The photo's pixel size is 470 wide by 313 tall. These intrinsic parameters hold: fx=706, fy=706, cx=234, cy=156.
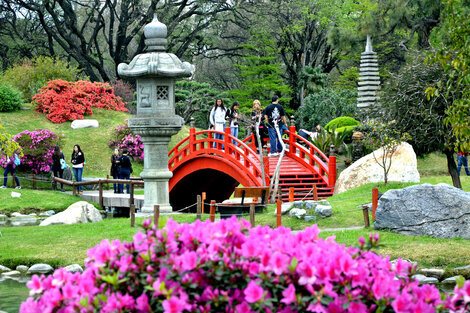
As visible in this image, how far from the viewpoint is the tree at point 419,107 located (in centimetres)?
2005

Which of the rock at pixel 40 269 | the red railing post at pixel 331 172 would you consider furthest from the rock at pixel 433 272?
the red railing post at pixel 331 172

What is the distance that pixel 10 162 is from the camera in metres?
26.9

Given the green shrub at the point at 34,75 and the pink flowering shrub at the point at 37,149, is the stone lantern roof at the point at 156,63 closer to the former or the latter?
the pink flowering shrub at the point at 37,149

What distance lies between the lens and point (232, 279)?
14.8 ft

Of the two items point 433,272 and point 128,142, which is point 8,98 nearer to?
point 128,142

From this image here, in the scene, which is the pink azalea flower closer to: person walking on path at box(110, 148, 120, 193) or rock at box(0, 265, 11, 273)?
rock at box(0, 265, 11, 273)

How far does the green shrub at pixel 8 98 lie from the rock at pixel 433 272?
2907cm

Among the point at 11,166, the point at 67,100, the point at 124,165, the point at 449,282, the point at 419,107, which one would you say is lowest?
the point at 449,282

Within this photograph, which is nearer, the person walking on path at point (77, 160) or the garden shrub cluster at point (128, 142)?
the person walking on path at point (77, 160)

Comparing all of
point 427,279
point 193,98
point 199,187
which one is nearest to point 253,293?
point 427,279

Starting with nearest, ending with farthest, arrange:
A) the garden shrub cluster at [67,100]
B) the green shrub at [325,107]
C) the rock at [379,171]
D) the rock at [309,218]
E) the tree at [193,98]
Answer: the rock at [309,218] → the rock at [379,171] → the garden shrub cluster at [67,100] → the green shrub at [325,107] → the tree at [193,98]

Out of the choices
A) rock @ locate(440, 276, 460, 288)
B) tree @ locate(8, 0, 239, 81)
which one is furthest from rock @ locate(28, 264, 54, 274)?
tree @ locate(8, 0, 239, 81)

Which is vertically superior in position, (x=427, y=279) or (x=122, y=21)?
(x=122, y=21)

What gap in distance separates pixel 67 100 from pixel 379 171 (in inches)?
863
